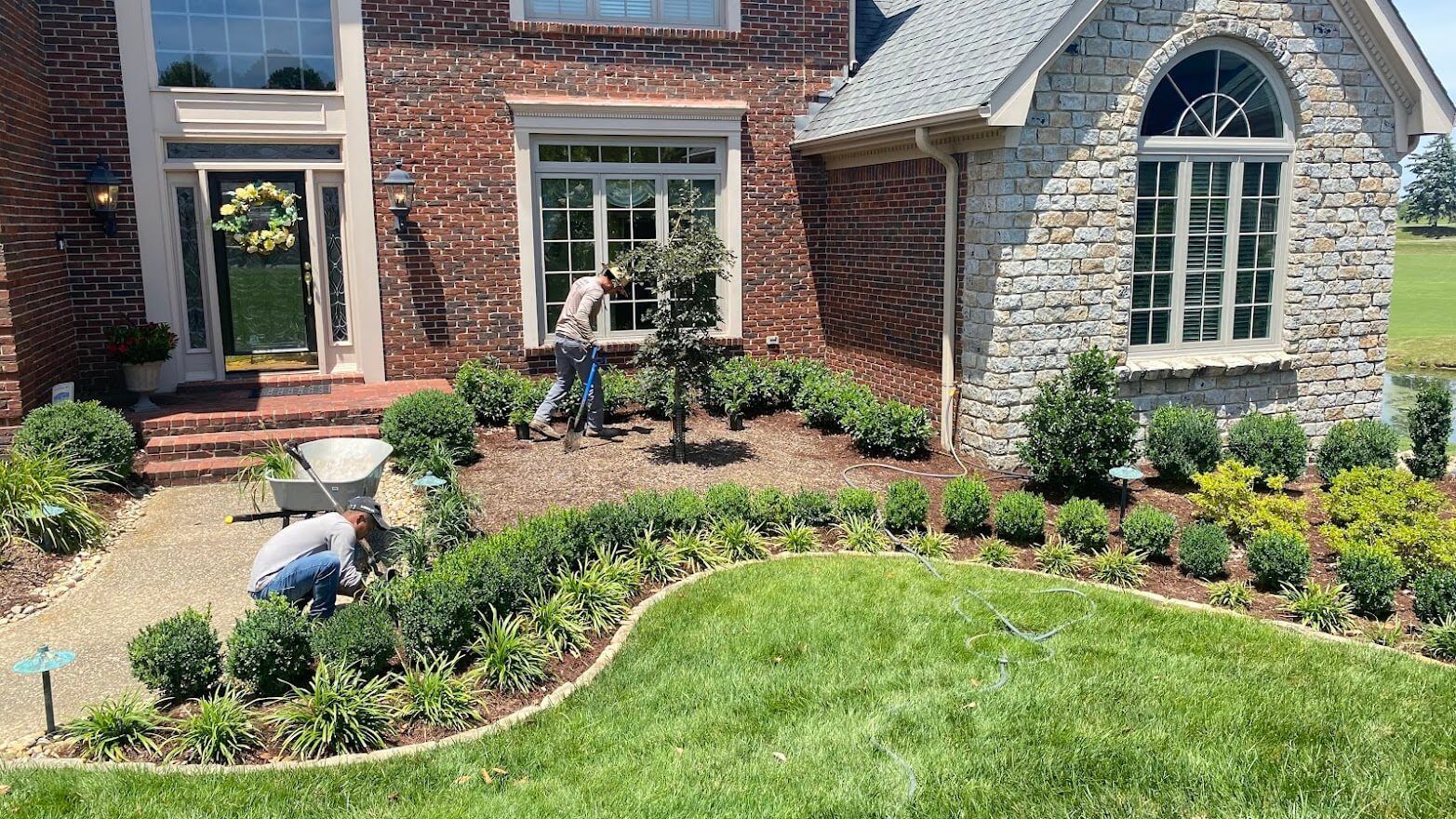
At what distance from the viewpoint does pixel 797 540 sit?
7750 millimetres

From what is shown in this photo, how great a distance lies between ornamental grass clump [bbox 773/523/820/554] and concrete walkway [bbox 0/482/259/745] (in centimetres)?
373

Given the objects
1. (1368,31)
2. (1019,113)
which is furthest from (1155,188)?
(1368,31)

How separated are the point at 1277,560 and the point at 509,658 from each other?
16.6 feet

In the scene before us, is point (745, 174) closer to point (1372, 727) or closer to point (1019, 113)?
point (1019, 113)

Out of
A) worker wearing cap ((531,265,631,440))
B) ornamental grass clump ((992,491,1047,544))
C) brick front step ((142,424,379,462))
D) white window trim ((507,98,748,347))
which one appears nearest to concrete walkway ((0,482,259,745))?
brick front step ((142,424,379,462))

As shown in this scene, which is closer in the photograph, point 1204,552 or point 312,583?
point 312,583

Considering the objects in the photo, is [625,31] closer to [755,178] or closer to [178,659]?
[755,178]

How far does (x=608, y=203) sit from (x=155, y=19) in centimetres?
513

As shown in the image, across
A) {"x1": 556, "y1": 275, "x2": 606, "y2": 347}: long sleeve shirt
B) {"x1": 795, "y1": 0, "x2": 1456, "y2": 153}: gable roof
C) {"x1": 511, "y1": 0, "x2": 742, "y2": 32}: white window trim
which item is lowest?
{"x1": 556, "y1": 275, "x2": 606, "y2": 347}: long sleeve shirt

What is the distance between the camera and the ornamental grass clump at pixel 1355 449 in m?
10.3

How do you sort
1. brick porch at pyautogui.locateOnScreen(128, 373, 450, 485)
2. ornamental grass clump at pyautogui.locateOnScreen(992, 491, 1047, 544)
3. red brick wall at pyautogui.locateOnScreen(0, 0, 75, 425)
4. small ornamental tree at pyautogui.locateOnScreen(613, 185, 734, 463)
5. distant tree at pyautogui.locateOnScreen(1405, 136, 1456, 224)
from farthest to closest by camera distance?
distant tree at pyautogui.locateOnScreen(1405, 136, 1456, 224) → brick porch at pyautogui.locateOnScreen(128, 373, 450, 485) → small ornamental tree at pyautogui.locateOnScreen(613, 185, 734, 463) → red brick wall at pyautogui.locateOnScreen(0, 0, 75, 425) → ornamental grass clump at pyautogui.locateOnScreen(992, 491, 1047, 544)

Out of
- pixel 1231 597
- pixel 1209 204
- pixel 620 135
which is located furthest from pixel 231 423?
pixel 1209 204

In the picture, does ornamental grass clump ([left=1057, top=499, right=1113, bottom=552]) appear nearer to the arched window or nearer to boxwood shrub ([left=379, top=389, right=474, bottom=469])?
the arched window

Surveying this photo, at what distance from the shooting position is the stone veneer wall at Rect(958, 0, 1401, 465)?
975cm
